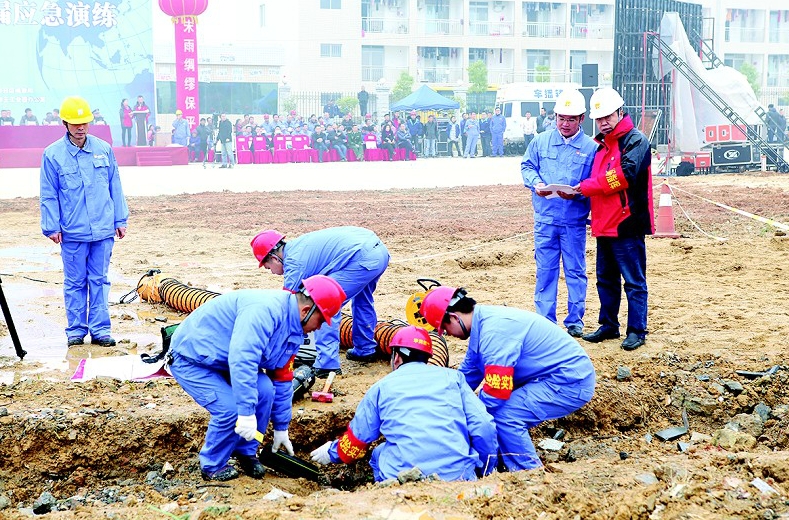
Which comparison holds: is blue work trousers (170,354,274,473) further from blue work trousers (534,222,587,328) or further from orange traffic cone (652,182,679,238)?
orange traffic cone (652,182,679,238)

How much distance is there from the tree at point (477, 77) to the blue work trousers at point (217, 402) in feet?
176

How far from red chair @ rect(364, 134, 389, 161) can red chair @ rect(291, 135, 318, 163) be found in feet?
7.20

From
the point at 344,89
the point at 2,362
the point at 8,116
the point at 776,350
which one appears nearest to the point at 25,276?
the point at 2,362

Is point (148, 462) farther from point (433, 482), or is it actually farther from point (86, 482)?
point (433, 482)

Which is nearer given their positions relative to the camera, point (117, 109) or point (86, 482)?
point (86, 482)

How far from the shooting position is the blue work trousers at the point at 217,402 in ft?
17.7

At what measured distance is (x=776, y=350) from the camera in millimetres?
7551

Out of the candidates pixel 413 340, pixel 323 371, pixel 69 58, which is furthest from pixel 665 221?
pixel 69 58

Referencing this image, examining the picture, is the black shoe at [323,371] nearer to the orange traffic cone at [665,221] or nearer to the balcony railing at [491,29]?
the orange traffic cone at [665,221]

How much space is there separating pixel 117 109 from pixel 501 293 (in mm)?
32852

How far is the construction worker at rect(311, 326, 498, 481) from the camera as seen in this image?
503 centimetres

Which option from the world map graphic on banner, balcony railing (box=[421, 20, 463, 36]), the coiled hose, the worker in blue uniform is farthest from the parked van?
the worker in blue uniform

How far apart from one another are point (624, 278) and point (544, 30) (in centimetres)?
5821

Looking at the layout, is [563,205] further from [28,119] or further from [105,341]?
[28,119]
